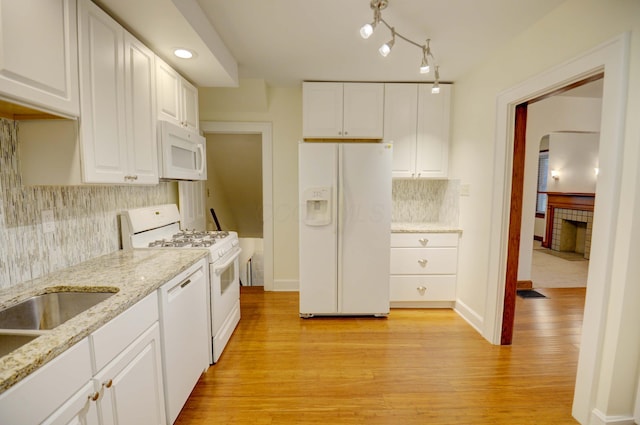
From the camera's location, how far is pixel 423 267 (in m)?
2.98

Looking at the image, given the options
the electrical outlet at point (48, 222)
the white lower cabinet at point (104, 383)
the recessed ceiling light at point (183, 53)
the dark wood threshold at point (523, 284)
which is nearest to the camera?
the white lower cabinet at point (104, 383)

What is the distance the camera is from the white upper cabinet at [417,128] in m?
2.99

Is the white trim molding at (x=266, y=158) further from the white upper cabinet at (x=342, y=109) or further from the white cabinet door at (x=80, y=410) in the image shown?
the white cabinet door at (x=80, y=410)

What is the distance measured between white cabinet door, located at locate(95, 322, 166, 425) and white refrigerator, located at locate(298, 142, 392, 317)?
1.55 m

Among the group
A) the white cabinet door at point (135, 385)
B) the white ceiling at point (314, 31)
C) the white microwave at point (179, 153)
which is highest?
the white ceiling at point (314, 31)

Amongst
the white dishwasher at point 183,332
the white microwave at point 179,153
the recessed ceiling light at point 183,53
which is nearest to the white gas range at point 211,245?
the white dishwasher at point 183,332

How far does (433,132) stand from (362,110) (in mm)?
815

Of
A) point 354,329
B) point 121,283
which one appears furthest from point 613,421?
point 121,283

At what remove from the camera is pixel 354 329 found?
8.70ft

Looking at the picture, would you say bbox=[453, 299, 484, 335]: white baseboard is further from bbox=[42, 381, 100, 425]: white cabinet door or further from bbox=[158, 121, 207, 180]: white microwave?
bbox=[158, 121, 207, 180]: white microwave

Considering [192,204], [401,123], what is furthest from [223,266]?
[401,123]

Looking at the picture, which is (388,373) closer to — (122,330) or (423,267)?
(423,267)

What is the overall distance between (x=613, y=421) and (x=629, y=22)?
80.1 inches

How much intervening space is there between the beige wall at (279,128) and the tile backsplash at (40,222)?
5.37 feet
